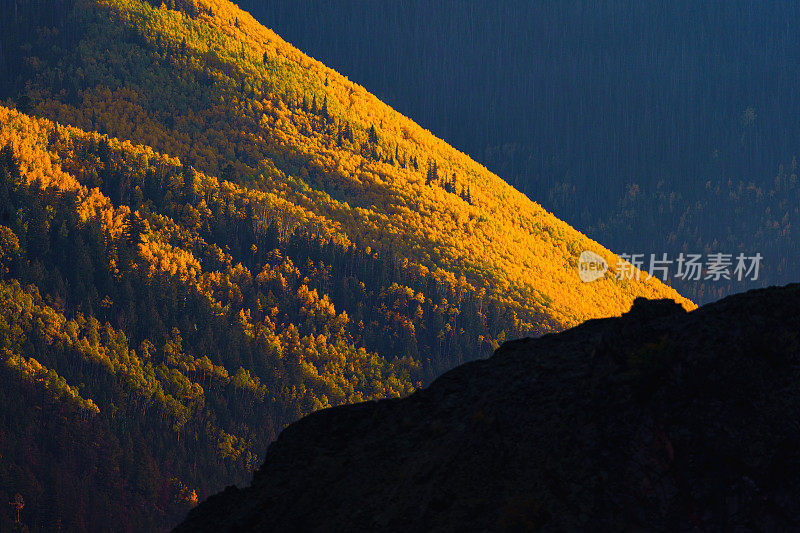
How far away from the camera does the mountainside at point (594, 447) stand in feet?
59.4

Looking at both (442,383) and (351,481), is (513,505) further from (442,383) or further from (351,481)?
(442,383)

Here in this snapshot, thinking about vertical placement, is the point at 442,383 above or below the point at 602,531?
above

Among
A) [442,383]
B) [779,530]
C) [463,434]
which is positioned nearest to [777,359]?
[779,530]

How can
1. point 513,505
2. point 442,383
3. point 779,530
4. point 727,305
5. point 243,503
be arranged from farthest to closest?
point 442,383, point 243,503, point 727,305, point 513,505, point 779,530

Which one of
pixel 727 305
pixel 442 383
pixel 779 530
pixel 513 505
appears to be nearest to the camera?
pixel 779 530

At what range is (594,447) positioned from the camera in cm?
1930

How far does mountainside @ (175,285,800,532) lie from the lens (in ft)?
59.4

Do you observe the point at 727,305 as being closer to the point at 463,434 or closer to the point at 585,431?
the point at 585,431

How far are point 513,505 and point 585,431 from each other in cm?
209

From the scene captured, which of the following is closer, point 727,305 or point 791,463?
point 791,463

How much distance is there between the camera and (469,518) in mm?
19406

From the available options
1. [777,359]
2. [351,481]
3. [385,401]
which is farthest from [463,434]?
[777,359]

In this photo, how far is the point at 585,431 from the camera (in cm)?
1978

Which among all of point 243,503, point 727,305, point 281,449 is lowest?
point 243,503
